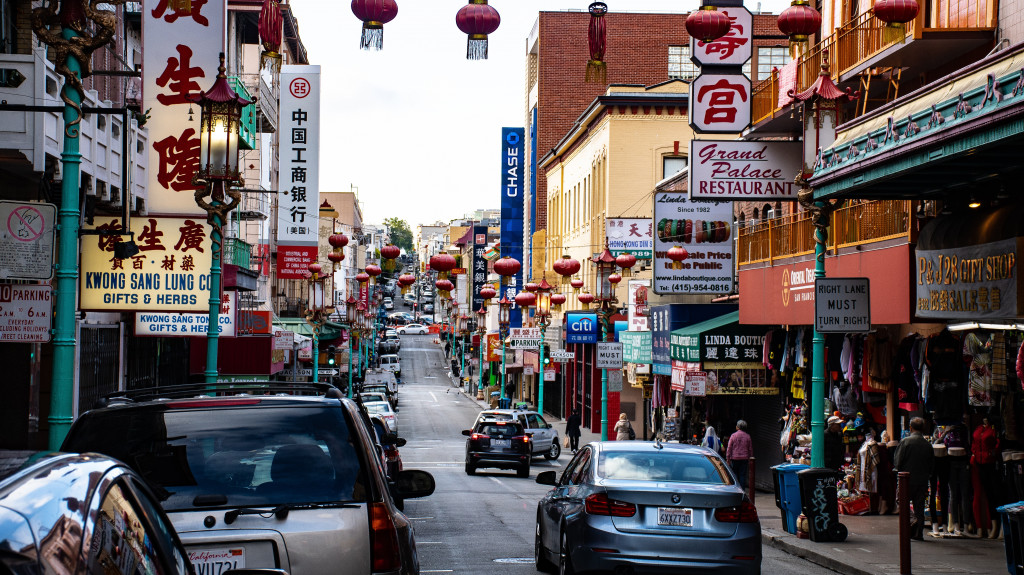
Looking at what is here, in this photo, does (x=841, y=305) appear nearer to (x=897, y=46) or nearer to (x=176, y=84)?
(x=897, y=46)


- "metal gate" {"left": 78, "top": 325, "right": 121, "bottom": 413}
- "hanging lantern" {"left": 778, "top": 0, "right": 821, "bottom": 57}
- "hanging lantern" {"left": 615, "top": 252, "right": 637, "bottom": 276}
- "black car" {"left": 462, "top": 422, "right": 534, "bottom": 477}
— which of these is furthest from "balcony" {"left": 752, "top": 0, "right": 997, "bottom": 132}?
"metal gate" {"left": 78, "top": 325, "right": 121, "bottom": 413}

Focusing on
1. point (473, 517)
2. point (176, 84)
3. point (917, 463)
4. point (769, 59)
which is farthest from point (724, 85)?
→ point (769, 59)

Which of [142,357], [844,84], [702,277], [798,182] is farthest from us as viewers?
[702,277]

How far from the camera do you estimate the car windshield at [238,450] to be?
6.28 meters

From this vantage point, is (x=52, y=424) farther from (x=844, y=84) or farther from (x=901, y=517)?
(x=844, y=84)

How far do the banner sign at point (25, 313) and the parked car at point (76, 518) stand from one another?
8.06 m

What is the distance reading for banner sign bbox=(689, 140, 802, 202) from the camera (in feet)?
76.3

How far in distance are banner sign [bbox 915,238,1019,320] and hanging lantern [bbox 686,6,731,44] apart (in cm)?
448

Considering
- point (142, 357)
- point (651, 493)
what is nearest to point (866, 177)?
point (651, 493)

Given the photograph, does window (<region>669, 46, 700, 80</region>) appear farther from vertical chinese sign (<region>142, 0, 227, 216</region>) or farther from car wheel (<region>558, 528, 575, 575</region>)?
car wheel (<region>558, 528, 575, 575</region>)

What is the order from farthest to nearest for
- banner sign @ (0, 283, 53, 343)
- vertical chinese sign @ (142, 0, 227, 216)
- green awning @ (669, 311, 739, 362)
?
green awning @ (669, 311, 739, 362), vertical chinese sign @ (142, 0, 227, 216), banner sign @ (0, 283, 53, 343)

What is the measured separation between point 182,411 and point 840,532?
Result: 12.6 meters

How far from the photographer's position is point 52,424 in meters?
11.0

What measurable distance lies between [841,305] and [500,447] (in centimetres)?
1586
